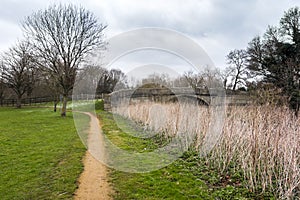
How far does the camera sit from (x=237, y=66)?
24891 mm

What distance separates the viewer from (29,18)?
1570 centimetres

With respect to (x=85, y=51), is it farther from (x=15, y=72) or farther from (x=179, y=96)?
(x=15, y=72)

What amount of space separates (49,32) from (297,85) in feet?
52.8

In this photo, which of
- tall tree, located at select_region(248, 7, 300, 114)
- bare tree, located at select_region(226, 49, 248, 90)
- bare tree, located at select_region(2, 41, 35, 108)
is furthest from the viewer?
bare tree, located at select_region(2, 41, 35, 108)

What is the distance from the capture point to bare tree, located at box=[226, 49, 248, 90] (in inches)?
934

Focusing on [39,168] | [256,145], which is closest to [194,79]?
[256,145]

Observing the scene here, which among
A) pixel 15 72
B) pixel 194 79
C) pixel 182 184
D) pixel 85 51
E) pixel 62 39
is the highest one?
pixel 62 39

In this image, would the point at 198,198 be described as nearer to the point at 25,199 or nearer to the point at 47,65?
the point at 25,199

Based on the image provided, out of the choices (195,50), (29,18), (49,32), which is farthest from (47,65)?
(195,50)

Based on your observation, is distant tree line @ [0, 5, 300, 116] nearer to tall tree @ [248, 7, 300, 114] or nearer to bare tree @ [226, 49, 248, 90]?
tall tree @ [248, 7, 300, 114]

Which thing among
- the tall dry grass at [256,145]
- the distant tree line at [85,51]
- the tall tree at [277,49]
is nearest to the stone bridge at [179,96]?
the distant tree line at [85,51]

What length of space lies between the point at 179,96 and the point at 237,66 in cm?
1817

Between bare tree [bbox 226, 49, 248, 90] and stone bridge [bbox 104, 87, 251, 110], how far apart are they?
1353cm

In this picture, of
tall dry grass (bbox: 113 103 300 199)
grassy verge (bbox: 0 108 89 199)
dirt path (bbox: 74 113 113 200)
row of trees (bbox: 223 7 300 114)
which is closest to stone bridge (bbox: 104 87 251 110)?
tall dry grass (bbox: 113 103 300 199)
